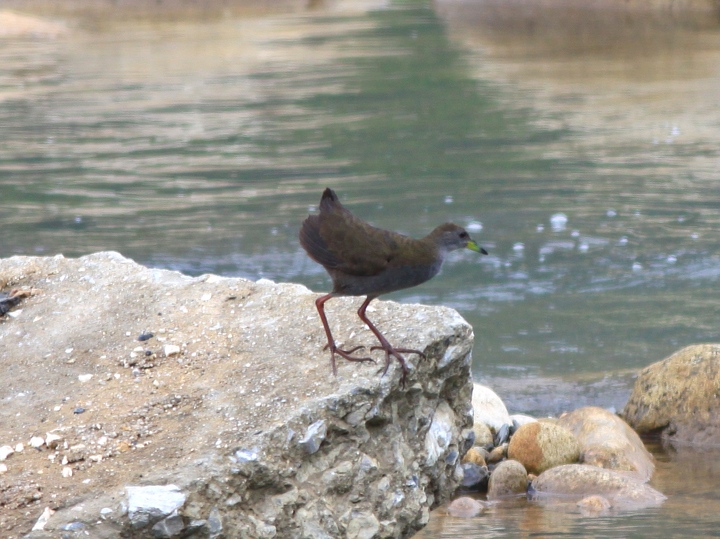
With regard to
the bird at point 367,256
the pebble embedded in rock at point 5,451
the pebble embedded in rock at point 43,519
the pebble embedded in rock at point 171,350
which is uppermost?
the bird at point 367,256

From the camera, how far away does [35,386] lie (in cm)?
428

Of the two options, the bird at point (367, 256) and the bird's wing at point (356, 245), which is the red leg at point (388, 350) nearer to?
the bird at point (367, 256)

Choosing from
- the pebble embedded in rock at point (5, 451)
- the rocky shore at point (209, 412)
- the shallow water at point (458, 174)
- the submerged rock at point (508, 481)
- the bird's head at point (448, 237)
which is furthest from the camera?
the shallow water at point (458, 174)

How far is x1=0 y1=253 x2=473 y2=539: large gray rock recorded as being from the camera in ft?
11.8

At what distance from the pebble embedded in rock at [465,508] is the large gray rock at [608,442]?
0.84 m

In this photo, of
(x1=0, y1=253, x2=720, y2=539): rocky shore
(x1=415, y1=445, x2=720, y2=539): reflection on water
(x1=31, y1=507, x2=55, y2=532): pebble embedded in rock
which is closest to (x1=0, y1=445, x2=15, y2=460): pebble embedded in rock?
(x1=0, y1=253, x2=720, y2=539): rocky shore

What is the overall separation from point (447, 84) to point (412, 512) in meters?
16.3

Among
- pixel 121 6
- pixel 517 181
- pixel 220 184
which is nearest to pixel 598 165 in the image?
pixel 517 181

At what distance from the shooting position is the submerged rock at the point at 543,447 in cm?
618

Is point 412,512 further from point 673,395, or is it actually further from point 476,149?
point 476,149

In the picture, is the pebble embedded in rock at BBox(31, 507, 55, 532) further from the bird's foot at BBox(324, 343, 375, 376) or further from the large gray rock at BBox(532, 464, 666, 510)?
the large gray rock at BBox(532, 464, 666, 510)

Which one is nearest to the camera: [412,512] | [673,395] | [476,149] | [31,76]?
[412,512]

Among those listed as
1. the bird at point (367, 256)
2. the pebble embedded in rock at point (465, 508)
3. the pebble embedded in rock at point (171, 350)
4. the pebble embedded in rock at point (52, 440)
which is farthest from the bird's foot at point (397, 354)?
the pebble embedded in rock at point (465, 508)

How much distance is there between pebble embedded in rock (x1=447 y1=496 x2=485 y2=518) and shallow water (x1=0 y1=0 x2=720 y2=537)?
0.13 meters
